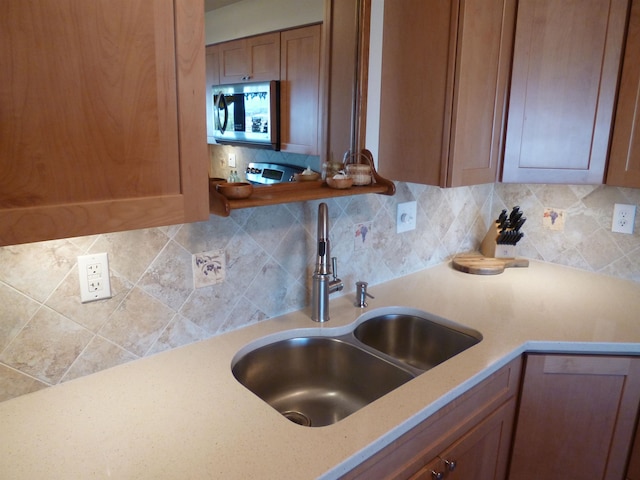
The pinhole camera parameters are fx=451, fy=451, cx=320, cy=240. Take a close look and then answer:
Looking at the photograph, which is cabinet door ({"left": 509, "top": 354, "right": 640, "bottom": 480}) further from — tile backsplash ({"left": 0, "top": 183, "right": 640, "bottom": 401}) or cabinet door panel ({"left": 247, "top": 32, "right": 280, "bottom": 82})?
cabinet door panel ({"left": 247, "top": 32, "right": 280, "bottom": 82})

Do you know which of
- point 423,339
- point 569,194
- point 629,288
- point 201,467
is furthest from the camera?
point 569,194

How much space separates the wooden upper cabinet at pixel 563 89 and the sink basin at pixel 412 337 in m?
0.67

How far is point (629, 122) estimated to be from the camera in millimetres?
1692

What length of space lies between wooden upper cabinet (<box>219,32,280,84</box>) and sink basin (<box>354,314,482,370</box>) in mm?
886

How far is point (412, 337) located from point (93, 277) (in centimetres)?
108

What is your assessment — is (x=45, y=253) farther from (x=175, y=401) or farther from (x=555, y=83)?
(x=555, y=83)

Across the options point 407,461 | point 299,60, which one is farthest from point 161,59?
point 407,461

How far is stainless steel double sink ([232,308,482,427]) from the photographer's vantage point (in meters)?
1.34

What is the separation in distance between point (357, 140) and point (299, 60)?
362mm

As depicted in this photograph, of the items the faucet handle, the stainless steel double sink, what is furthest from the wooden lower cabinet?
the faucet handle

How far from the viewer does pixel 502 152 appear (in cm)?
175

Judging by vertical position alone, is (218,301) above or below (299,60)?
below

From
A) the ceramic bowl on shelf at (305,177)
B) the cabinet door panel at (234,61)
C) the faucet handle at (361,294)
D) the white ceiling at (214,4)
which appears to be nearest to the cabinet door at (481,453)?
the faucet handle at (361,294)

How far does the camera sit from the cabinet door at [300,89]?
4.57 feet
